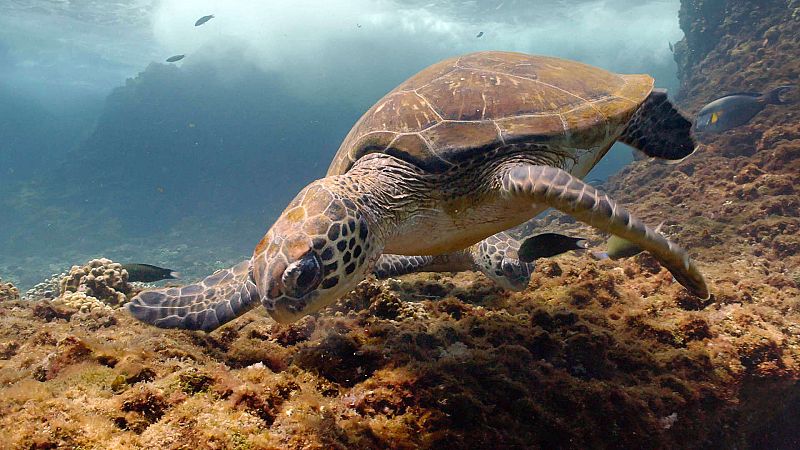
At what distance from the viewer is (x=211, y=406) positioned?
5.53 feet

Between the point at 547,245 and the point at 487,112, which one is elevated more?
the point at 487,112

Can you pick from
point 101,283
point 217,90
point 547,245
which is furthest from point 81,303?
point 217,90

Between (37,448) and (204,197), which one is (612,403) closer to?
(37,448)

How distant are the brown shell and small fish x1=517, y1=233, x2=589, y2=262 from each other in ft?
2.48

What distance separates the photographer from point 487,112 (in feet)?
10.4

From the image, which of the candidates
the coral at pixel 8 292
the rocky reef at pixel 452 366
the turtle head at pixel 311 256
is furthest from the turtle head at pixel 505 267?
the coral at pixel 8 292

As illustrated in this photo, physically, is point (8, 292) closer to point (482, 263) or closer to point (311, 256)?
point (311, 256)

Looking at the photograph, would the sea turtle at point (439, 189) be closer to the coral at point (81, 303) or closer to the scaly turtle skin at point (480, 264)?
the scaly turtle skin at point (480, 264)

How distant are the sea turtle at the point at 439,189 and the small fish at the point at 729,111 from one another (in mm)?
4800

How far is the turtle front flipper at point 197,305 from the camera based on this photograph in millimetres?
2809

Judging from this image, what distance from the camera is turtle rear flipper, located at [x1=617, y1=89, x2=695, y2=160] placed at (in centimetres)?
411

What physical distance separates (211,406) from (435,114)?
2486 millimetres

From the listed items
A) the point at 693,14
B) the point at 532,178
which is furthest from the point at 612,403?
the point at 693,14

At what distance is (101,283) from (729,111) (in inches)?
404
